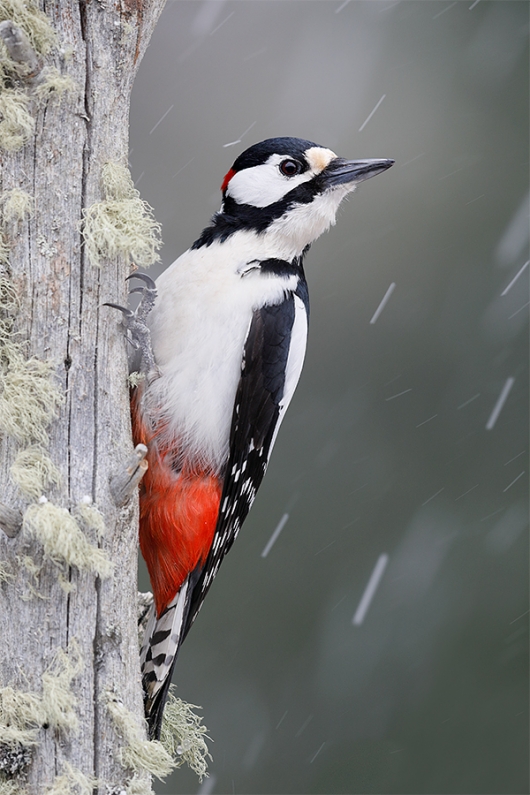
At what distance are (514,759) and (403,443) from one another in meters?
1.57

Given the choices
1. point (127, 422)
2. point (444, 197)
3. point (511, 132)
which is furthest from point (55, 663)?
point (511, 132)

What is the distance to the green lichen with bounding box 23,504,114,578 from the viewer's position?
146 centimetres

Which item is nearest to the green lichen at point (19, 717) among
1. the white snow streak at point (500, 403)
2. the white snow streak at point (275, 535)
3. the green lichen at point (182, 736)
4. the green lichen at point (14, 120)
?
the green lichen at point (182, 736)

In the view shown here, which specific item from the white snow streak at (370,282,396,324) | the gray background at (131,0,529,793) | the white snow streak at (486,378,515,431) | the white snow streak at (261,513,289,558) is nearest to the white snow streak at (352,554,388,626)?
the gray background at (131,0,529,793)

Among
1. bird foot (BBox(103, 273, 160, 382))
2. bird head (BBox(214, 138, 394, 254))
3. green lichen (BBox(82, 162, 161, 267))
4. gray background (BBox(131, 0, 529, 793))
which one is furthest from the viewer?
gray background (BBox(131, 0, 529, 793))

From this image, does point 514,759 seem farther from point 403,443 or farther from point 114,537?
point 114,537

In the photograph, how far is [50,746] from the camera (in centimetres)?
148

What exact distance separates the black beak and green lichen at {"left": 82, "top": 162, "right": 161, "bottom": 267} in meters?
0.58

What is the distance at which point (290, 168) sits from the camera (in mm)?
2057

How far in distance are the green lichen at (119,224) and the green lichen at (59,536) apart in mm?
451

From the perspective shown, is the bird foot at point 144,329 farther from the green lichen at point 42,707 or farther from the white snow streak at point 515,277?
the white snow streak at point 515,277

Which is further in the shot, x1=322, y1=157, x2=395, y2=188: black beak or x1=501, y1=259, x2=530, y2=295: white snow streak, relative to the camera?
x1=501, y1=259, x2=530, y2=295: white snow streak

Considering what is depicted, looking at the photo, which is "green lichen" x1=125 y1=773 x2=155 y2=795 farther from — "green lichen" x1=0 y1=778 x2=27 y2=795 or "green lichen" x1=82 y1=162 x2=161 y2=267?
"green lichen" x1=82 y1=162 x2=161 y2=267

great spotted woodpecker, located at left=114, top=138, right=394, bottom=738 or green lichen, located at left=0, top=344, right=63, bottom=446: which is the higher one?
green lichen, located at left=0, top=344, right=63, bottom=446
